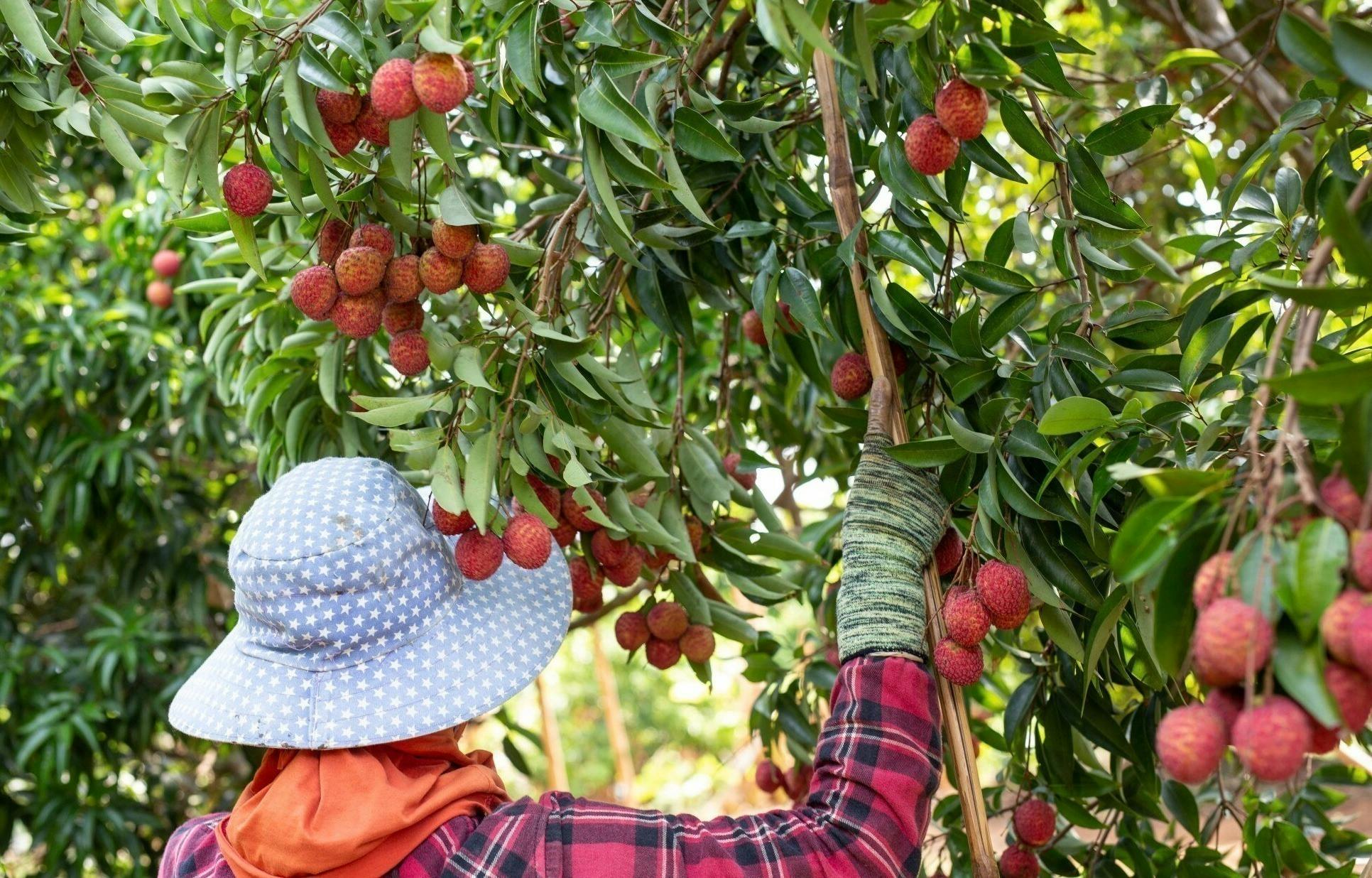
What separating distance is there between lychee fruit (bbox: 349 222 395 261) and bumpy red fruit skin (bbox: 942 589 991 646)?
656 mm

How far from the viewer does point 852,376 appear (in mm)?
1361

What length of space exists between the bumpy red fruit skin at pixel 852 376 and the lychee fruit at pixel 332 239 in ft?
1.83

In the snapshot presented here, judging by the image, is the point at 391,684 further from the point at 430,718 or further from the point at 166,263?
the point at 166,263

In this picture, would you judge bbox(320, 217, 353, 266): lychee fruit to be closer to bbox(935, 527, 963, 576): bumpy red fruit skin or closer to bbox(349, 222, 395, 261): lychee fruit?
bbox(349, 222, 395, 261): lychee fruit

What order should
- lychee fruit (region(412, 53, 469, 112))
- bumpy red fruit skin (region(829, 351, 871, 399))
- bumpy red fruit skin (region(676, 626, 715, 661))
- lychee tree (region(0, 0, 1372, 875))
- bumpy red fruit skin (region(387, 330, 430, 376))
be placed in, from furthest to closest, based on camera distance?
bumpy red fruit skin (region(676, 626, 715, 661)) < bumpy red fruit skin (region(829, 351, 871, 399)) < bumpy red fruit skin (region(387, 330, 430, 376)) < lychee fruit (region(412, 53, 469, 112)) < lychee tree (region(0, 0, 1372, 875))

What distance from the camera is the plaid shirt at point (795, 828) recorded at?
3.53ft

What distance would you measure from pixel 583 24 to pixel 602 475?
446mm

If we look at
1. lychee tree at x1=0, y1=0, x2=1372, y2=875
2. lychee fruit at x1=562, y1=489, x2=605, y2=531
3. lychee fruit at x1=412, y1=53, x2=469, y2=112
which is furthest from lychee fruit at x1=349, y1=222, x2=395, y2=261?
lychee fruit at x1=562, y1=489, x2=605, y2=531

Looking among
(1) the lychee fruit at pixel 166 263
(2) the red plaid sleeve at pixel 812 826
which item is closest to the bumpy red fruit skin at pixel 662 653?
(2) the red plaid sleeve at pixel 812 826

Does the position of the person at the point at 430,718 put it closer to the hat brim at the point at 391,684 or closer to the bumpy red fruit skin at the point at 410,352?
the hat brim at the point at 391,684

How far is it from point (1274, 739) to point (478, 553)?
2.36 ft

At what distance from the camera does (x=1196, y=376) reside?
A: 3.72 feet

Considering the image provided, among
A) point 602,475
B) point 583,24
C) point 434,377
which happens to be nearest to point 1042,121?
point 583,24

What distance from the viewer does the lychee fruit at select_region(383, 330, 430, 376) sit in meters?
1.23
